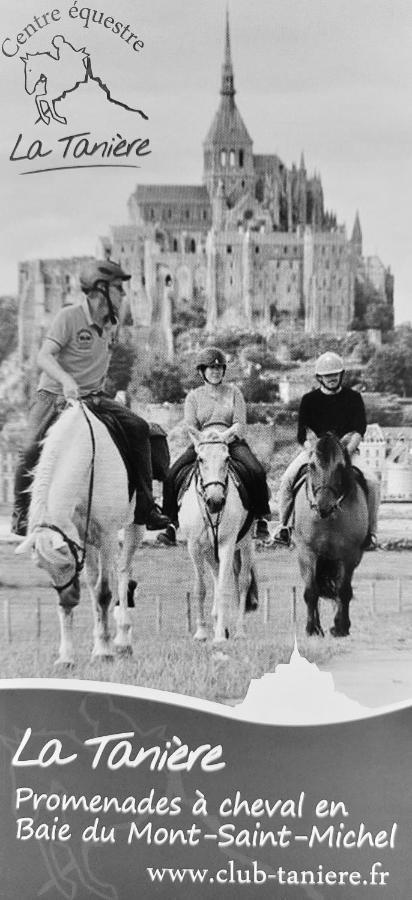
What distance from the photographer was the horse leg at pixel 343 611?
6305 mm

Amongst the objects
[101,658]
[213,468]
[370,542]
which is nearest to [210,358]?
[213,468]

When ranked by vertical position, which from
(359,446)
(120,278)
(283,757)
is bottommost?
(283,757)

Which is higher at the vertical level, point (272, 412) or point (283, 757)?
point (272, 412)

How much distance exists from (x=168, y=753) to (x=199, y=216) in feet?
6.25

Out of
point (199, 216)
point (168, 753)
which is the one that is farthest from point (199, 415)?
point (168, 753)

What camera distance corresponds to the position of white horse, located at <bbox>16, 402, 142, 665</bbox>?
5.91 metres

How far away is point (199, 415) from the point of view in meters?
6.22

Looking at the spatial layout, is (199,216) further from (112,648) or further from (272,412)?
(112,648)

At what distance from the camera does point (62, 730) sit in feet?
19.8

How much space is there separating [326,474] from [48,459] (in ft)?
3.15

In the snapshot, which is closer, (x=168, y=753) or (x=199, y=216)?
(x=168, y=753)

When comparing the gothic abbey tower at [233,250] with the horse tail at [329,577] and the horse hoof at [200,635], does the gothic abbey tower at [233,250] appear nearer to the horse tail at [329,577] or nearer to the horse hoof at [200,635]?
the horse tail at [329,577]

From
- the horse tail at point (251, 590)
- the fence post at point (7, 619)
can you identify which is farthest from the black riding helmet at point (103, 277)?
the fence post at point (7, 619)

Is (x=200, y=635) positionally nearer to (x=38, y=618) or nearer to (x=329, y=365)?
(x=38, y=618)
